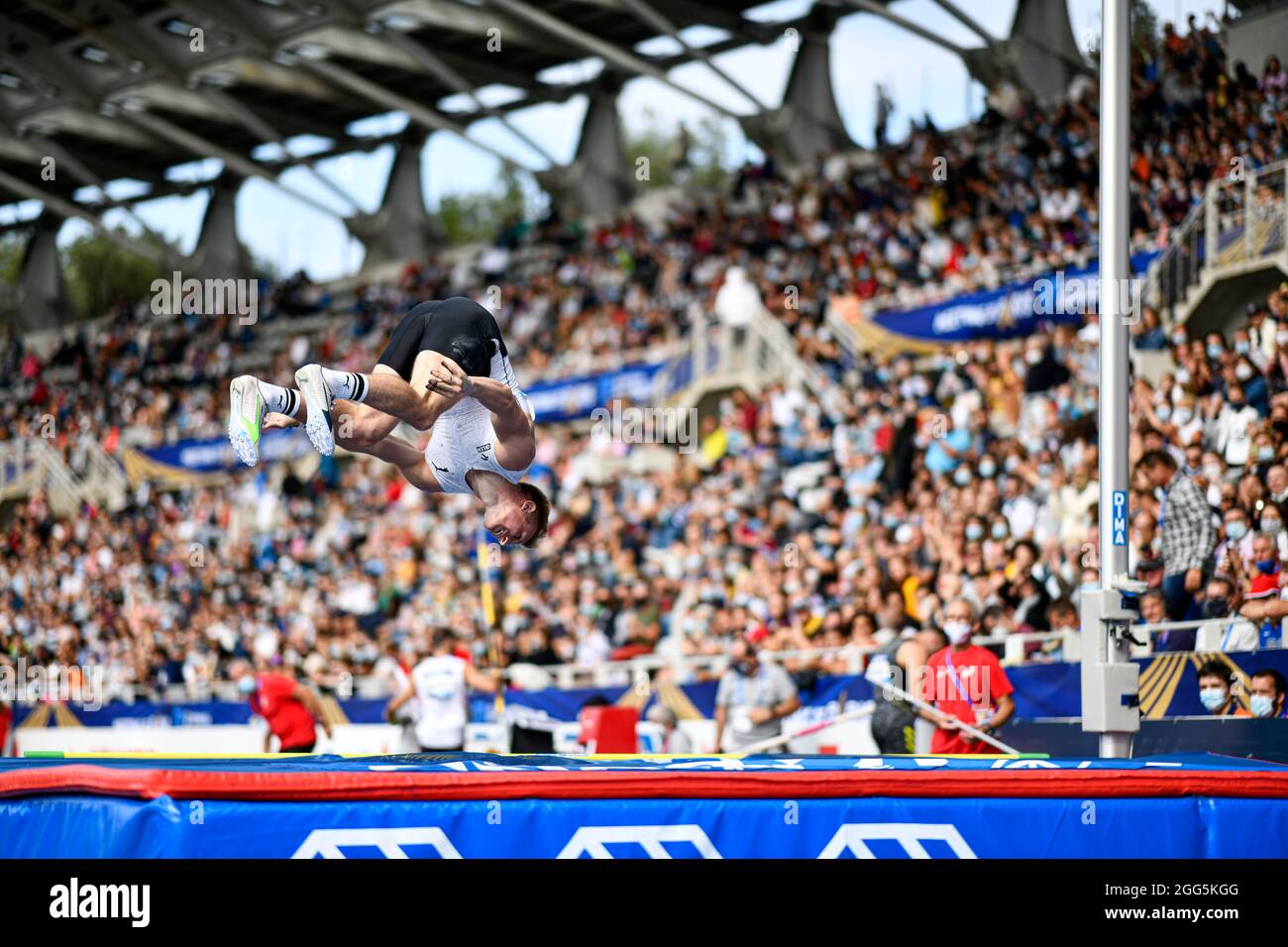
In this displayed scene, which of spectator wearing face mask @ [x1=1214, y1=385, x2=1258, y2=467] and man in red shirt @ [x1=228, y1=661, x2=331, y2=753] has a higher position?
spectator wearing face mask @ [x1=1214, y1=385, x2=1258, y2=467]

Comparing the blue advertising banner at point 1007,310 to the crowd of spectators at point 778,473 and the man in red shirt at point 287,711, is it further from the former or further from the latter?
the man in red shirt at point 287,711

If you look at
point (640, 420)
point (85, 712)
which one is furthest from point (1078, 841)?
point (85, 712)

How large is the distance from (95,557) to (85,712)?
190 inches

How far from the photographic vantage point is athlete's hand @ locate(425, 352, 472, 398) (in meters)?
6.42

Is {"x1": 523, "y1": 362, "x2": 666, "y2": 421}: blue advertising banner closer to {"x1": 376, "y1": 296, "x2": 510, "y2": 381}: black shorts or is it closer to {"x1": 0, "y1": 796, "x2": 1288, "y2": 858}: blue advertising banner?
{"x1": 376, "y1": 296, "x2": 510, "y2": 381}: black shorts

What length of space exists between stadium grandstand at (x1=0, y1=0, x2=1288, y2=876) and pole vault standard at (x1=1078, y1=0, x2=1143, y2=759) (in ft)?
0.34

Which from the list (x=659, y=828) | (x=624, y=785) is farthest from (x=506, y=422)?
(x=659, y=828)

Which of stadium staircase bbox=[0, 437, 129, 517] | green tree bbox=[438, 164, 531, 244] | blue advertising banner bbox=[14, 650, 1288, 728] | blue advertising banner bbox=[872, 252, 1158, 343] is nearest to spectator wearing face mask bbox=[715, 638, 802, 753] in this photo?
blue advertising banner bbox=[14, 650, 1288, 728]

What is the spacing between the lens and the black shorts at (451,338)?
674cm

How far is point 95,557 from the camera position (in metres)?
23.2

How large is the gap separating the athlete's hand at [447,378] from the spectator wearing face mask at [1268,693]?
4685 millimetres

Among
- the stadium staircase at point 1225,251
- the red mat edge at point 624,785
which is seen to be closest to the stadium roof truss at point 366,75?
the stadium staircase at point 1225,251

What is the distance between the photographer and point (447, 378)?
643cm

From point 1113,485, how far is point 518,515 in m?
2.72
